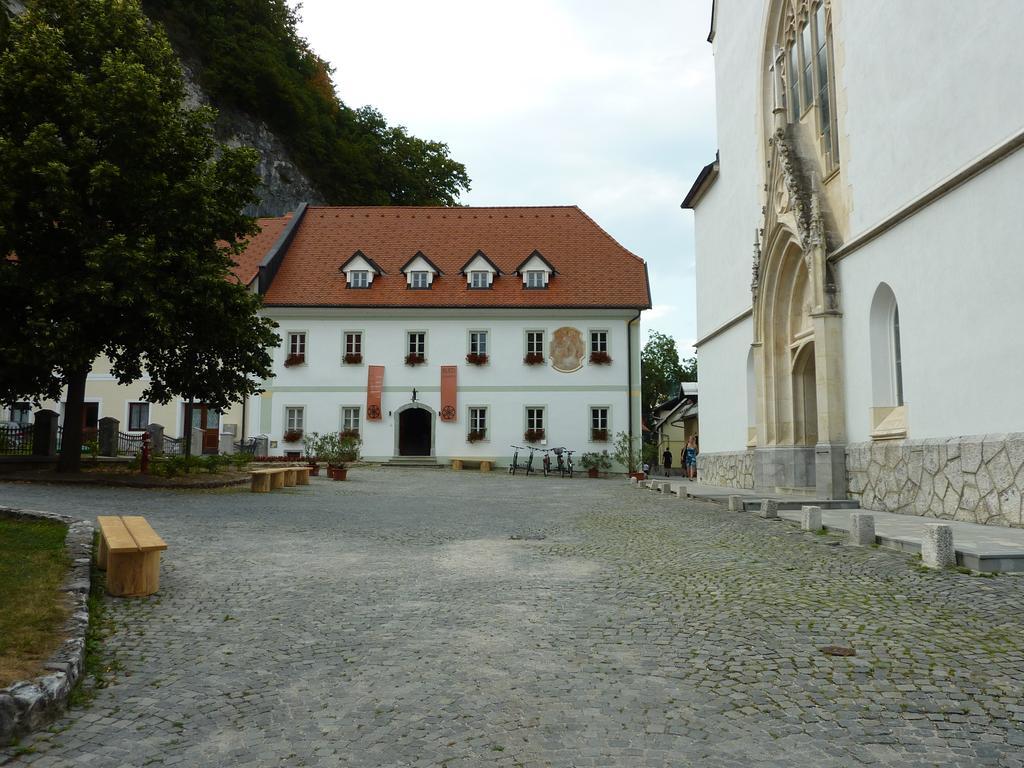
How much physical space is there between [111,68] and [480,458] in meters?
23.9

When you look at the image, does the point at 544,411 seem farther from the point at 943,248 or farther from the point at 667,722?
the point at 667,722

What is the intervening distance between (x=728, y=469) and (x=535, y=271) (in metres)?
19.0

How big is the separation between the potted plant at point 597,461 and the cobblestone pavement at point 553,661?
25957 millimetres

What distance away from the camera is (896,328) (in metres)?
15.0

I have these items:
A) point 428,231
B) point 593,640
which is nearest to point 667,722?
point 593,640

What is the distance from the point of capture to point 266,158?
5466 centimetres

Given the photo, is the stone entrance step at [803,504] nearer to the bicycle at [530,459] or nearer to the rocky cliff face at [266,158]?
the bicycle at [530,459]

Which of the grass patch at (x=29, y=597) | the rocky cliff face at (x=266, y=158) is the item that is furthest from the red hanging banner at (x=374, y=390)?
the grass patch at (x=29, y=597)

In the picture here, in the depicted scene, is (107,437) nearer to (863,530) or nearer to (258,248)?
(258,248)

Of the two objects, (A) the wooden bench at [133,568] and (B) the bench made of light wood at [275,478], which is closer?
(A) the wooden bench at [133,568]

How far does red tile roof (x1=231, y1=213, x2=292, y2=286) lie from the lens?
4000 centimetres

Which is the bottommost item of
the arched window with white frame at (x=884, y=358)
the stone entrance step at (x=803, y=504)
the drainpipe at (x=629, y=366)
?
the stone entrance step at (x=803, y=504)

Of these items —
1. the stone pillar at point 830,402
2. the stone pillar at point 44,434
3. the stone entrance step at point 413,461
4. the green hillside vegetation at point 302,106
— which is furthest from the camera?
the green hillside vegetation at point 302,106

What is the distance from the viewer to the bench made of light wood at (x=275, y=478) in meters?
18.9
